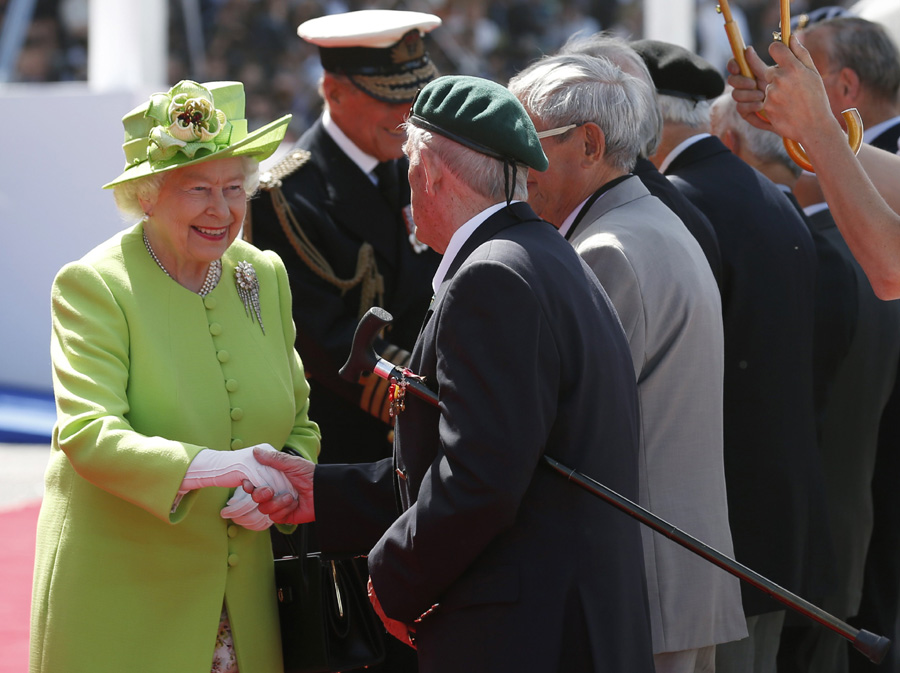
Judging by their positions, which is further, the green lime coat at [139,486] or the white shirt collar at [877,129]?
the white shirt collar at [877,129]

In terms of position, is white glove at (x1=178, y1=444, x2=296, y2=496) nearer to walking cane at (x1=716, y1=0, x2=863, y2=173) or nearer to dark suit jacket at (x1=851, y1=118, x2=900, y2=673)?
walking cane at (x1=716, y1=0, x2=863, y2=173)

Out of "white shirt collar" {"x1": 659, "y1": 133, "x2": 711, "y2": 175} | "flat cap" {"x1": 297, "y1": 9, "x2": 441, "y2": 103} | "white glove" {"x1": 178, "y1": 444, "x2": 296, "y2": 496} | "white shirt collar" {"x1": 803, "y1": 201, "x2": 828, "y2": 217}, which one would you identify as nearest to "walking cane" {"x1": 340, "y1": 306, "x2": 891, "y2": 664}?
"white glove" {"x1": 178, "y1": 444, "x2": 296, "y2": 496}

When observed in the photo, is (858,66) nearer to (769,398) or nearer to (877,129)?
(877,129)

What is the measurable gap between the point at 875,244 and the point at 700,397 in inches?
20.5

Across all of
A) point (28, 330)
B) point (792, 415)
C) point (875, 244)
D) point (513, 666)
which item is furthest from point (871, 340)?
point (28, 330)

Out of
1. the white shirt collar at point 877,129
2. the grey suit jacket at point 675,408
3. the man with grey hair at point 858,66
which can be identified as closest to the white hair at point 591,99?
the grey suit jacket at point 675,408

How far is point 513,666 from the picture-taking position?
6.61 feet

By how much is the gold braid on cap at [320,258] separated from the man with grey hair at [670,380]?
1.11 m

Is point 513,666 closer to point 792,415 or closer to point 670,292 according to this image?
point 670,292

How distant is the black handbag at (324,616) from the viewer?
263cm

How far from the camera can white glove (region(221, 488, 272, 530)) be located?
2510 millimetres

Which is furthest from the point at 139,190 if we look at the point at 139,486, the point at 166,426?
the point at 139,486

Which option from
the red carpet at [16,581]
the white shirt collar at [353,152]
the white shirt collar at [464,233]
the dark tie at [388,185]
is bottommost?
the red carpet at [16,581]

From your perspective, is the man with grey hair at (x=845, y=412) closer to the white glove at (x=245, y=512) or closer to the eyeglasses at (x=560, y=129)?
the eyeglasses at (x=560, y=129)
